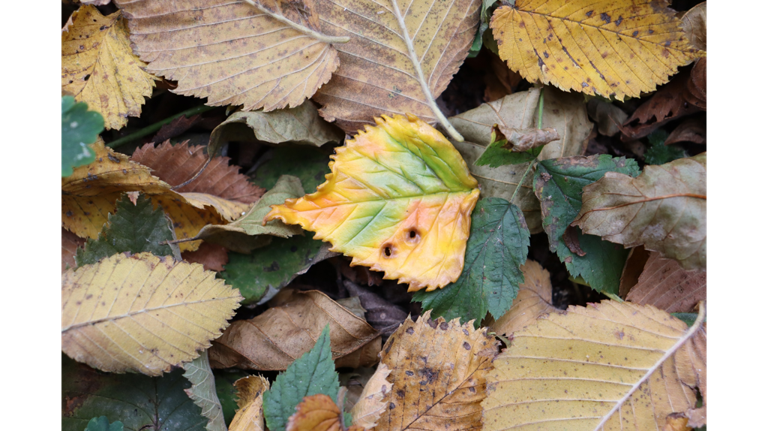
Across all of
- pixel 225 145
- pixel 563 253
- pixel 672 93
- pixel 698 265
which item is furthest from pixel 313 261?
pixel 672 93

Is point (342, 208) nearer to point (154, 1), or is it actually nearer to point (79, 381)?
point (154, 1)

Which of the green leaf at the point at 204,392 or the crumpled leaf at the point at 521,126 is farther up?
the crumpled leaf at the point at 521,126

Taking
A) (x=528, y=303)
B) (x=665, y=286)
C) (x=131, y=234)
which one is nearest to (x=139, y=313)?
(x=131, y=234)

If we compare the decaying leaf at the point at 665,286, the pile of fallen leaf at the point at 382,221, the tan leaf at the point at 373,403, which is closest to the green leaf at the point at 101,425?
the pile of fallen leaf at the point at 382,221

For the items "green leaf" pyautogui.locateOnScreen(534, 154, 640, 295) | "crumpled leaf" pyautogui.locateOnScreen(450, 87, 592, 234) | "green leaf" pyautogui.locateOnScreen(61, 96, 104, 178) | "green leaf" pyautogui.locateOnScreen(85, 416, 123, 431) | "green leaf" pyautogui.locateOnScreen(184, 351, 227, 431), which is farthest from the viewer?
"crumpled leaf" pyautogui.locateOnScreen(450, 87, 592, 234)

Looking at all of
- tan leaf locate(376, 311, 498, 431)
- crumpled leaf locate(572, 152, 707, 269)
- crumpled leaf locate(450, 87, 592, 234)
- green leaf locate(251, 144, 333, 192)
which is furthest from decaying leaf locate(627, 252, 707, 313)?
green leaf locate(251, 144, 333, 192)

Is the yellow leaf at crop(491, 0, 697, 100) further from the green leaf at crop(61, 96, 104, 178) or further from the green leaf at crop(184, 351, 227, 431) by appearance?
the green leaf at crop(184, 351, 227, 431)

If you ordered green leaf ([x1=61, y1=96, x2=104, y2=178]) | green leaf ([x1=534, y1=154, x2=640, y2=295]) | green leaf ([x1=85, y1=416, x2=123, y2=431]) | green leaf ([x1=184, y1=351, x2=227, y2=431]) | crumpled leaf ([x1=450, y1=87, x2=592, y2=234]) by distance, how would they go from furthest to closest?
crumpled leaf ([x1=450, y1=87, x2=592, y2=234]) → green leaf ([x1=534, y1=154, x2=640, y2=295]) → green leaf ([x1=184, y1=351, x2=227, y2=431]) → green leaf ([x1=85, y1=416, x2=123, y2=431]) → green leaf ([x1=61, y1=96, x2=104, y2=178])

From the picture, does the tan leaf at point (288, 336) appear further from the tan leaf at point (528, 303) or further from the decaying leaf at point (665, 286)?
the decaying leaf at point (665, 286)
